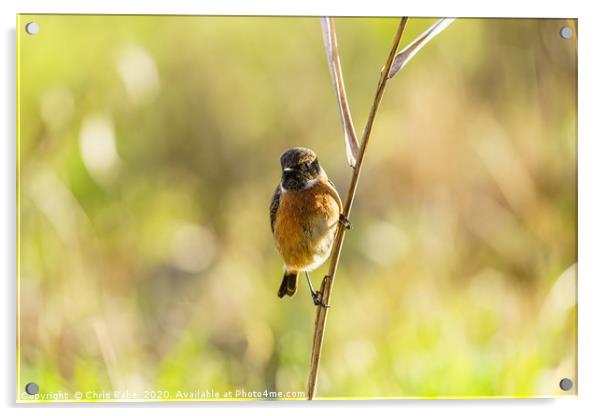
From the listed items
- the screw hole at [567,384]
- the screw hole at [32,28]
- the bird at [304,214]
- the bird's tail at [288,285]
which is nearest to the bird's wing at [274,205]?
the bird at [304,214]

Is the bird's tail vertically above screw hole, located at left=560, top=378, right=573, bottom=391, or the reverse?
the bird's tail

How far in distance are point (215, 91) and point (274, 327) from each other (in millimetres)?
681

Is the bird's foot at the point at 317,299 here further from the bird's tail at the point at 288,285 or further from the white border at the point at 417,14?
the white border at the point at 417,14

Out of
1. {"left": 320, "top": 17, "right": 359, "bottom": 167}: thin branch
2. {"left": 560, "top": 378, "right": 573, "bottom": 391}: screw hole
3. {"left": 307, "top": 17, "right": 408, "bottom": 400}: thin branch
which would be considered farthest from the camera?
{"left": 560, "top": 378, "right": 573, "bottom": 391}: screw hole

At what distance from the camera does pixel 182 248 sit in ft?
6.44

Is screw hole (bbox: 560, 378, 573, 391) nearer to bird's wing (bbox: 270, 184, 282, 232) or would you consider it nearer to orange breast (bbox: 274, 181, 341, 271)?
orange breast (bbox: 274, 181, 341, 271)

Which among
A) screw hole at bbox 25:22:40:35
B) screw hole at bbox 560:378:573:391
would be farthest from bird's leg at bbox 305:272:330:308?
screw hole at bbox 25:22:40:35

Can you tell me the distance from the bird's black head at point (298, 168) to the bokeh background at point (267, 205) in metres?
0.04

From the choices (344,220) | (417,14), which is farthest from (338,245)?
(417,14)

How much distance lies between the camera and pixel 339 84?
6.29 feet

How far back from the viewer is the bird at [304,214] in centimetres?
183

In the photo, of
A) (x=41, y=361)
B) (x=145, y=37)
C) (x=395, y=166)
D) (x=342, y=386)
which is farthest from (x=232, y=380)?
(x=145, y=37)

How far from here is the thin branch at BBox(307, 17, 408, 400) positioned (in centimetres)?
174

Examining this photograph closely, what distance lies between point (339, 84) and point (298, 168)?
0.86 ft
